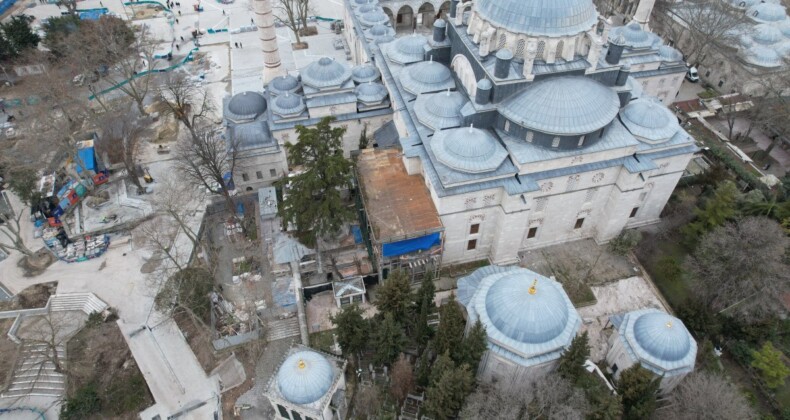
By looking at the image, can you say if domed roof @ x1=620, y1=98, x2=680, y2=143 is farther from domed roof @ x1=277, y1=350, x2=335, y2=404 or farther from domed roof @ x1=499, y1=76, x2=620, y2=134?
domed roof @ x1=277, y1=350, x2=335, y2=404

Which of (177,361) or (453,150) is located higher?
(453,150)

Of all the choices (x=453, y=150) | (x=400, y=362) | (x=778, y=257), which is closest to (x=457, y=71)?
(x=453, y=150)

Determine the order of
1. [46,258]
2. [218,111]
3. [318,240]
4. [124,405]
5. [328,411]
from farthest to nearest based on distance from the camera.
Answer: [218,111] → [46,258] → [318,240] → [124,405] → [328,411]

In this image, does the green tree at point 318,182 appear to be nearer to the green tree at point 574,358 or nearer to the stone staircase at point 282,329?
the stone staircase at point 282,329

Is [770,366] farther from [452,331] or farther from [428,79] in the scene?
[428,79]

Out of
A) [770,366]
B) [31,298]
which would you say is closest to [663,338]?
[770,366]

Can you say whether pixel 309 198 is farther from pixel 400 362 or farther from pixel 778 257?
pixel 778 257

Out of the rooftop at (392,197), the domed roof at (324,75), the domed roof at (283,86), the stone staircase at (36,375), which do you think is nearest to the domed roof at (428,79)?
the rooftop at (392,197)

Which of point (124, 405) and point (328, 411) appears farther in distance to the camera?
point (124, 405)
